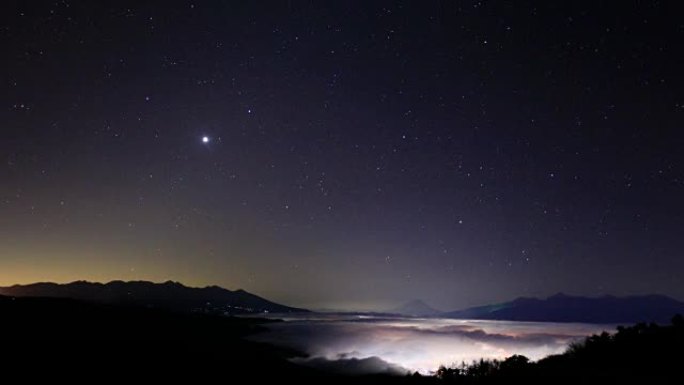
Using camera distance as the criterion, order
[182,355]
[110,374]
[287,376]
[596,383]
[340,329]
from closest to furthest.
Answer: [596,383] < [110,374] < [287,376] < [182,355] < [340,329]

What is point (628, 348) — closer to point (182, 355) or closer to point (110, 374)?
point (110, 374)

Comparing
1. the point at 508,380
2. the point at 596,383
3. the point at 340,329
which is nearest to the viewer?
the point at 596,383

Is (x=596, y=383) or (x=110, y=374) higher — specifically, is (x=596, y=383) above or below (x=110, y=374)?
above

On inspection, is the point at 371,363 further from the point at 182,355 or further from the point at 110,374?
the point at 110,374

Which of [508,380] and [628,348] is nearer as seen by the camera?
[508,380]

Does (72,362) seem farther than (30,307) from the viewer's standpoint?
No

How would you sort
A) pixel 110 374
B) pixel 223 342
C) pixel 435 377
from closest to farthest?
pixel 435 377
pixel 110 374
pixel 223 342

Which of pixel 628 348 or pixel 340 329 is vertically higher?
pixel 628 348

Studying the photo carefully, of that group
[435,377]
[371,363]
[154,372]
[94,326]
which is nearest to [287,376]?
[371,363]

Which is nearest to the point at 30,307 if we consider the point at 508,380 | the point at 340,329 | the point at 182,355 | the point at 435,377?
the point at 182,355
